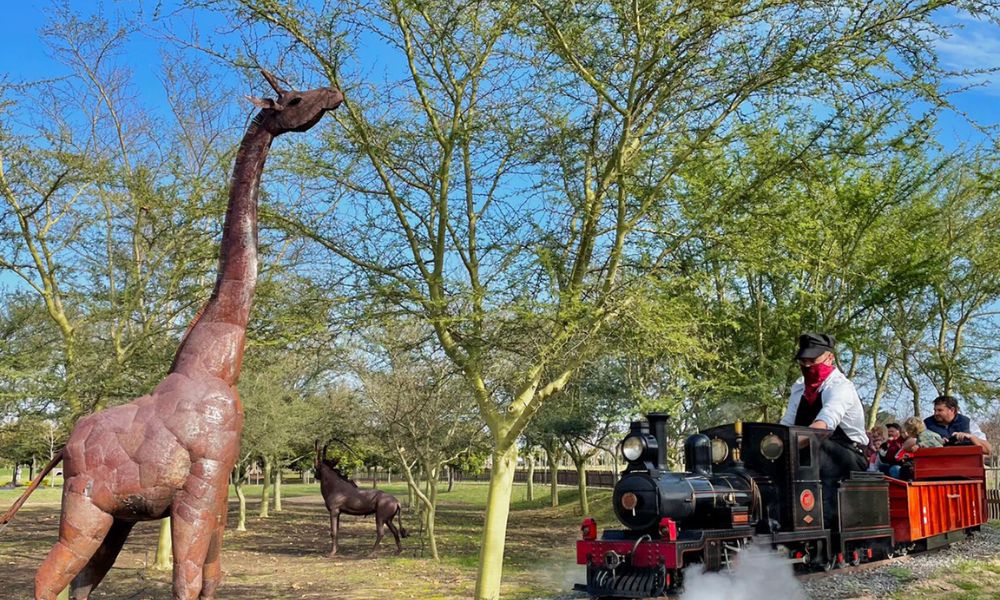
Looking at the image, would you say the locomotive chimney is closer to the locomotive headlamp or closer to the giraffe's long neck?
the locomotive headlamp

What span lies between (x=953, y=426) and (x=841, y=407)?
5291 mm

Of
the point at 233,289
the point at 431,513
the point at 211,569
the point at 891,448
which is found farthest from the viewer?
the point at 431,513

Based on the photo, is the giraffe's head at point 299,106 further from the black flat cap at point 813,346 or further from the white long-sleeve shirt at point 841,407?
the white long-sleeve shirt at point 841,407

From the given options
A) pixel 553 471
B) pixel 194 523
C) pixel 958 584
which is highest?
pixel 194 523

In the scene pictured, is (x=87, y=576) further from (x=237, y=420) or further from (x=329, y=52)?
(x=329, y=52)

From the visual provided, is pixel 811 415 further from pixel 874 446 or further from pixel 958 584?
pixel 874 446

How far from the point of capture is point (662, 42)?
8211mm

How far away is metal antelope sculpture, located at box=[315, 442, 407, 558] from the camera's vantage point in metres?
22.0

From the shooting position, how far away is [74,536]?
5.95m

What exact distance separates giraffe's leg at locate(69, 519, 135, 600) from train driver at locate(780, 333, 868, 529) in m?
6.67

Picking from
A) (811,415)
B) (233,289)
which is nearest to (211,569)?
(233,289)

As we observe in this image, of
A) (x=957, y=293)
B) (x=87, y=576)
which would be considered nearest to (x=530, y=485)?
(x=957, y=293)

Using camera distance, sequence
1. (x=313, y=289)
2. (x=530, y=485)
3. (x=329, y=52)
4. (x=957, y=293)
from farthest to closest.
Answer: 1. (x=530, y=485)
2. (x=957, y=293)
3. (x=313, y=289)
4. (x=329, y=52)

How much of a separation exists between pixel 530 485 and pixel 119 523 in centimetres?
3679
